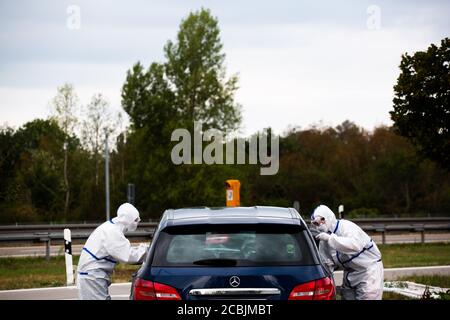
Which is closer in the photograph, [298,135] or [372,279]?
[372,279]

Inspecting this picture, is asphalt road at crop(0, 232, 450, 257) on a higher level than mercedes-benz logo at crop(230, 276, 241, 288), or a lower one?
lower

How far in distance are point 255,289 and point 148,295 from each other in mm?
859

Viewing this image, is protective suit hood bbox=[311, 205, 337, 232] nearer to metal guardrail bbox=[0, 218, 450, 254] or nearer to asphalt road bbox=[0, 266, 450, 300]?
asphalt road bbox=[0, 266, 450, 300]

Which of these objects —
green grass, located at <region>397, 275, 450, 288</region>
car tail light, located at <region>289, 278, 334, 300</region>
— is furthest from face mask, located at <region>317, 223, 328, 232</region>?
green grass, located at <region>397, 275, 450, 288</region>

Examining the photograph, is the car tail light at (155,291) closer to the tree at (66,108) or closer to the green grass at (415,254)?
the green grass at (415,254)

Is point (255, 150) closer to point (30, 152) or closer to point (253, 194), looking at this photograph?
point (253, 194)

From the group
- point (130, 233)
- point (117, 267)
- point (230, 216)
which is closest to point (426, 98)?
point (117, 267)

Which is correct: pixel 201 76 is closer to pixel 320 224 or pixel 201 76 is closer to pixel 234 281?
pixel 320 224

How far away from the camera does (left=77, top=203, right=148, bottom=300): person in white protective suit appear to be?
8339 mm

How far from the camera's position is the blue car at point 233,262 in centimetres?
652

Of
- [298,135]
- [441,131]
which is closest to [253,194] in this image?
[298,135]

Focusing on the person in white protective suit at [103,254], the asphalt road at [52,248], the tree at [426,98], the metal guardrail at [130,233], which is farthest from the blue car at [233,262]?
the asphalt road at [52,248]

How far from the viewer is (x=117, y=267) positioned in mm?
19812
